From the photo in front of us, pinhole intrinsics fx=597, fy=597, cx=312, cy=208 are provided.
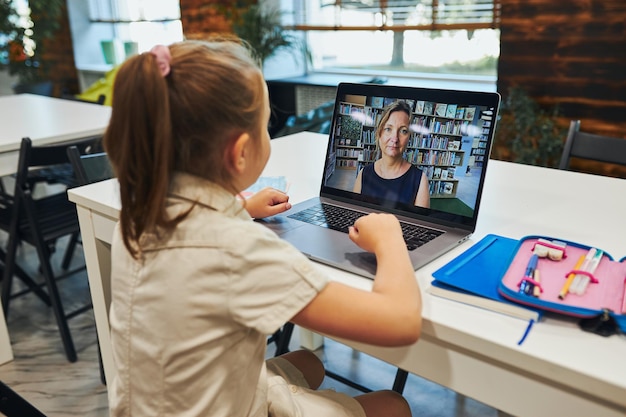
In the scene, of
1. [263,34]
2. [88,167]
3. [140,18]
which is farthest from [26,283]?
[140,18]

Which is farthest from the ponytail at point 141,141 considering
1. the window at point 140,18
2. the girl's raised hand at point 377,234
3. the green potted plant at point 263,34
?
the window at point 140,18

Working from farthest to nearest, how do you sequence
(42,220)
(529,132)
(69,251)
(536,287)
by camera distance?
(529,132), (69,251), (42,220), (536,287)

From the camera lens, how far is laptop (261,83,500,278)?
1.06 m

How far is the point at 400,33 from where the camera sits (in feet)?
12.5

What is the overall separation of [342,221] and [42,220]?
4.85 ft

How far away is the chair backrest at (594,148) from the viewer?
1768 millimetres

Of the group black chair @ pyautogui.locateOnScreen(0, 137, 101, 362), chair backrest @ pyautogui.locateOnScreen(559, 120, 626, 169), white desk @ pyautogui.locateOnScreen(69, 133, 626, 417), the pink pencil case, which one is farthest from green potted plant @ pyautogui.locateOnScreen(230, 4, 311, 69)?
the pink pencil case

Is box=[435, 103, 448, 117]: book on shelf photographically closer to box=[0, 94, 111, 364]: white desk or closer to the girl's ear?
the girl's ear

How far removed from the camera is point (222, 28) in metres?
4.43

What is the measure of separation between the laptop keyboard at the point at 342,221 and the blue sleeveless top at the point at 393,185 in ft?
0.18

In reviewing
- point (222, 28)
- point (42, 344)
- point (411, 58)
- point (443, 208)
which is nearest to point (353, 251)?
point (443, 208)

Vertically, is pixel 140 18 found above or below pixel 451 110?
above

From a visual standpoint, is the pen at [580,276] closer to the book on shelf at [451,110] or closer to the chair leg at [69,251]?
the book on shelf at [451,110]

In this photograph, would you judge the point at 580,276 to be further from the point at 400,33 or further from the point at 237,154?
the point at 400,33
